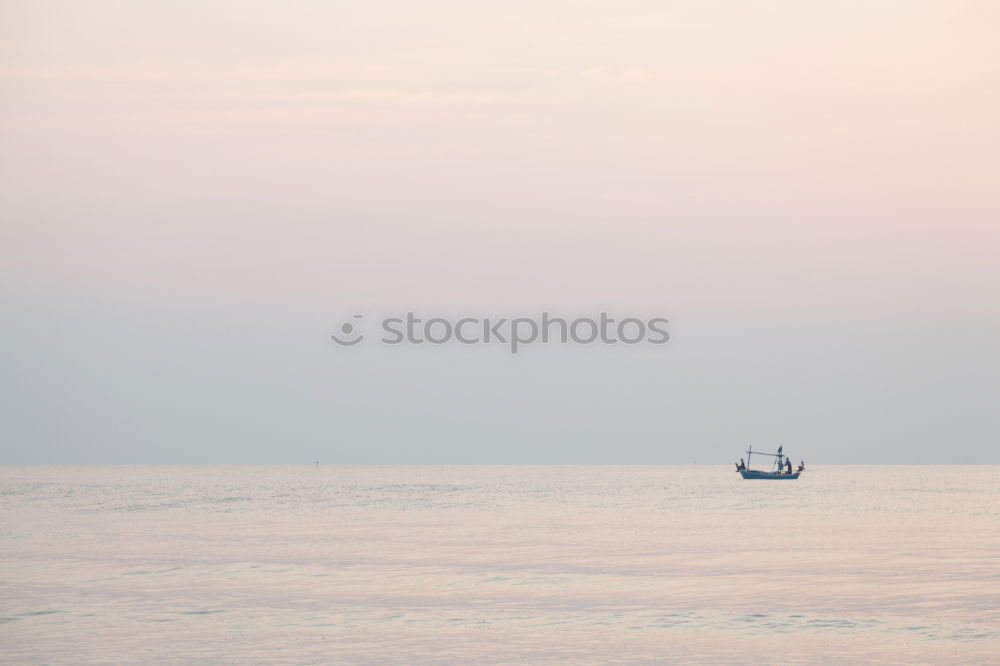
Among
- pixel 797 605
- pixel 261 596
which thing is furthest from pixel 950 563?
pixel 261 596

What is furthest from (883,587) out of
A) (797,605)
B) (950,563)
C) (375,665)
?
(375,665)

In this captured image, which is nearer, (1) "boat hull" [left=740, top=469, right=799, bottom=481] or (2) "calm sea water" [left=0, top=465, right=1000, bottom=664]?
(2) "calm sea water" [left=0, top=465, right=1000, bottom=664]

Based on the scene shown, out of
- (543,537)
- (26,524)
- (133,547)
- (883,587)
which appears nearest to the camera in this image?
(883,587)

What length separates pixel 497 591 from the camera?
3856cm

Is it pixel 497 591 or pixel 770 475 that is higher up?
pixel 497 591

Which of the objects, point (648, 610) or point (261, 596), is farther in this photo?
point (261, 596)

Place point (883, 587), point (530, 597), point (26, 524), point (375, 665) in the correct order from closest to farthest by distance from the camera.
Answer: point (375, 665) < point (530, 597) < point (883, 587) < point (26, 524)

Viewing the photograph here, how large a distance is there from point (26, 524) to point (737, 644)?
55.3 m

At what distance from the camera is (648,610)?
113ft

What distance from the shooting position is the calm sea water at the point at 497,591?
Result: 28.6 m

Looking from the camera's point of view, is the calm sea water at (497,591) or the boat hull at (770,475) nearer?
the calm sea water at (497,591)

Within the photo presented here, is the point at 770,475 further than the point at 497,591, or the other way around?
the point at 770,475

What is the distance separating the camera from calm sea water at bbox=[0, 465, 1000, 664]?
2859 centimetres

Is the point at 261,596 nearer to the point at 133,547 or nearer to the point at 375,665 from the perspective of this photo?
the point at 375,665
